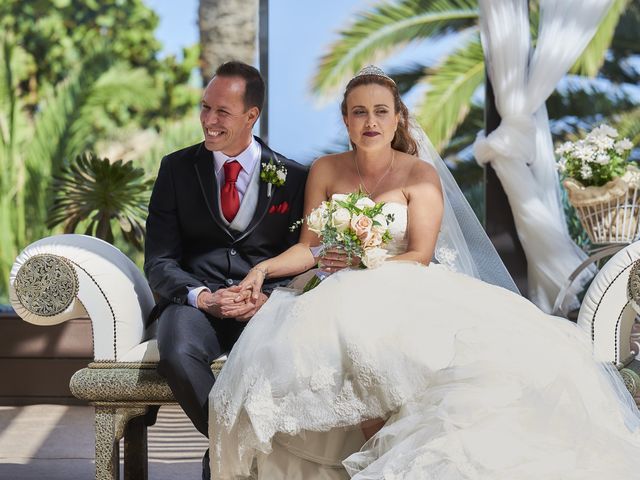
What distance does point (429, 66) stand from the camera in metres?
12.5

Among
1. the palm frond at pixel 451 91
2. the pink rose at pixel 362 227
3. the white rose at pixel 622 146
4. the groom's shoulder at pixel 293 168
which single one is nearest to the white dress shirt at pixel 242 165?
the groom's shoulder at pixel 293 168

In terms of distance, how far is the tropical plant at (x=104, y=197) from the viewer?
21.6ft

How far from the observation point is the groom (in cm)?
374

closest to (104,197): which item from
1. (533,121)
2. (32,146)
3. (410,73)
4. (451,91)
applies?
(533,121)

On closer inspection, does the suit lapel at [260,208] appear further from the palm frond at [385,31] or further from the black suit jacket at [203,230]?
the palm frond at [385,31]

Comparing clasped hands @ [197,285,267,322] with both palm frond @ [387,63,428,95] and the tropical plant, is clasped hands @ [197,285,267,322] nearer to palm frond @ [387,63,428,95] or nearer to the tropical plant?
the tropical plant

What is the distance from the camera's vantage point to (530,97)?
6.24 m

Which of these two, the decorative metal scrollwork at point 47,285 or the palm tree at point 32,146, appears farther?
the palm tree at point 32,146

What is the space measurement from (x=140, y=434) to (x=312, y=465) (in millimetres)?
1006

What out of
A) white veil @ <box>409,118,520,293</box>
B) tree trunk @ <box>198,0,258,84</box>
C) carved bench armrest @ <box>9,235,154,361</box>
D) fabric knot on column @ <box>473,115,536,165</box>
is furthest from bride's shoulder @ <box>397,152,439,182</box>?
tree trunk @ <box>198,0,258,84</box>

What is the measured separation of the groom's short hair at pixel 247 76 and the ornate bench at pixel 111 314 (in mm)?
738

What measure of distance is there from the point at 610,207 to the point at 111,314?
8.13 ft

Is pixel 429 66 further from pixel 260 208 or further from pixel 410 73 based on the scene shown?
pixel 260 208

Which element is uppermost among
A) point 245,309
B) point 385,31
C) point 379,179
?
point 385,31
